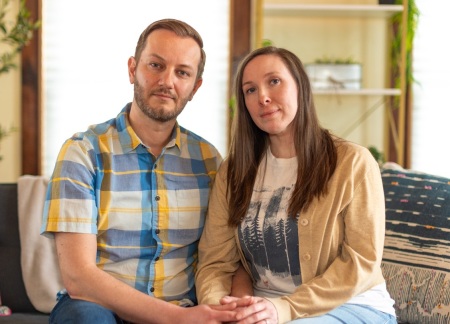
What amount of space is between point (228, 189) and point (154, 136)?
0.28 metres

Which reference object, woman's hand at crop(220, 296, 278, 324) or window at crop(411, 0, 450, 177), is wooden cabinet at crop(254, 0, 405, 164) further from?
woman's hand at crop(220, 296, 278, 324)

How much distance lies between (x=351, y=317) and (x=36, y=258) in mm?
1210

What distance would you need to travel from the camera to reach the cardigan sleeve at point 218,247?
7.05 ft

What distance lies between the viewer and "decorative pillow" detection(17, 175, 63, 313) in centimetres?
257

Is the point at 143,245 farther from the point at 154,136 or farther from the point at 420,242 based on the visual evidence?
the point at 420,242

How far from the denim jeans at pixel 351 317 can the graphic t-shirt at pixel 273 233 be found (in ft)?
0.49

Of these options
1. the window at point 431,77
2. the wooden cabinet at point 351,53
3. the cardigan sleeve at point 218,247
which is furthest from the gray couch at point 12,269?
A: the window at point 431,77

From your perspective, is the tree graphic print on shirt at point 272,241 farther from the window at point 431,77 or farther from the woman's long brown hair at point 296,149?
the window at point 431,77

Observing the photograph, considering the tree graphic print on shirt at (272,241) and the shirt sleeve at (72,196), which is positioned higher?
the shirt sleeve at (72,196)

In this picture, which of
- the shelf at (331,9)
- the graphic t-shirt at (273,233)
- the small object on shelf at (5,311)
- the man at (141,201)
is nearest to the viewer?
the man at (141,201)

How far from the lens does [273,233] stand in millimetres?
2049

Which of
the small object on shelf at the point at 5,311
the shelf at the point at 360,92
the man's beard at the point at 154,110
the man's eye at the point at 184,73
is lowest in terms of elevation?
the small object on shelf at the point at 5,311

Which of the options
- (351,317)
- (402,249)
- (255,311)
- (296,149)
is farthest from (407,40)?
(255,311)

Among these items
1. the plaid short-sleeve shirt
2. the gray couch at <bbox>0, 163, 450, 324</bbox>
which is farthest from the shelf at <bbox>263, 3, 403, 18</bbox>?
the plaid short-sleeve shirt
